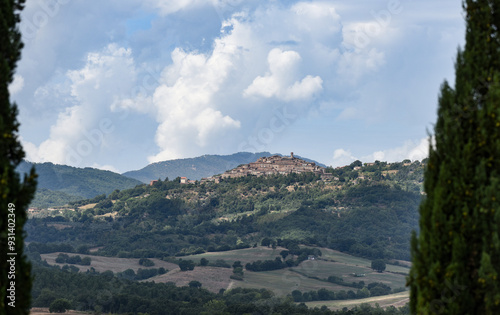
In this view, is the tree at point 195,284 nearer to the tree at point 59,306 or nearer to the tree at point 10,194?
the tree at point 59,306

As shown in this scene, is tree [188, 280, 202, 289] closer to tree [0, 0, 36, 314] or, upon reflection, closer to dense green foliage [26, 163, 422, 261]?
dense green foliage [26, 163, 422, 261]

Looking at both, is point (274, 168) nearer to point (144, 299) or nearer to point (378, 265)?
point (378, 265)

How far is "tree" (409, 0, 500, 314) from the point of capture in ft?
28.0

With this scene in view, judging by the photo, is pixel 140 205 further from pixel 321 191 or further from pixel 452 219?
pixel 452 219

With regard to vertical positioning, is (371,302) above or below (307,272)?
below

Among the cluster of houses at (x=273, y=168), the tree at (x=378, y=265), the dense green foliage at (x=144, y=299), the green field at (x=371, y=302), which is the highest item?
the cluster of houses at (x=273, y=168)

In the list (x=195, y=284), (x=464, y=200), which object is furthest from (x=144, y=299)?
(x=464, y=200)

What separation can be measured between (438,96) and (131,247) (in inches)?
4956

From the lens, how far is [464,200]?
8.77 m

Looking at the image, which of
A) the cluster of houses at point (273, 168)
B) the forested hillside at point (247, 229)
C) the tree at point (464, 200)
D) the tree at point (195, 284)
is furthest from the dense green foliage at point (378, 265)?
the tree at point (464, 200)

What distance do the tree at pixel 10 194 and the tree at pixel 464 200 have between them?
19.9 feet

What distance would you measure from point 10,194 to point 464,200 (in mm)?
6874

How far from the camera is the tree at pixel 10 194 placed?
7.61 metres

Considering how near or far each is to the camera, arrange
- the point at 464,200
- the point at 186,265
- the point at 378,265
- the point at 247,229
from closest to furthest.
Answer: the point at 464,200, the point at 186,265, the point at 378,265, the point at 247,229
